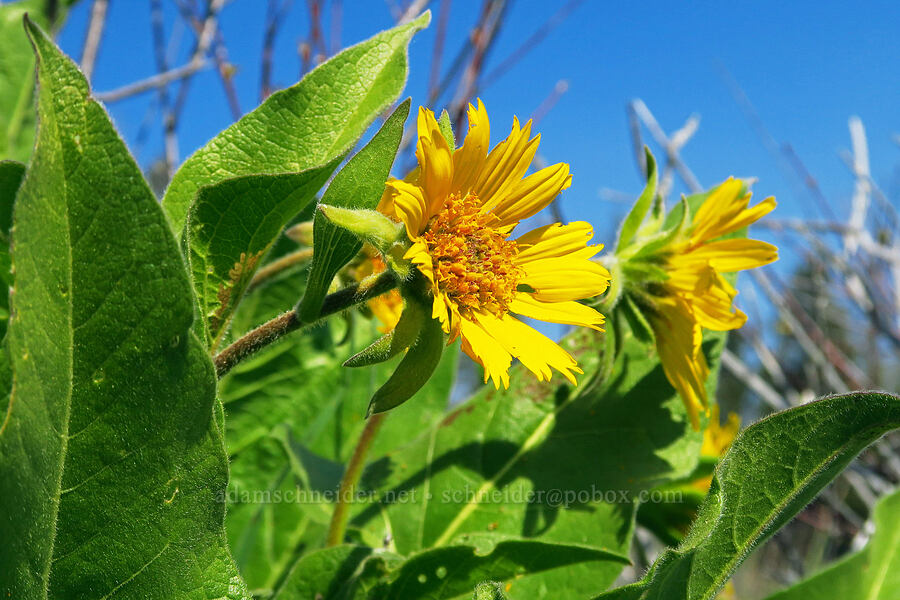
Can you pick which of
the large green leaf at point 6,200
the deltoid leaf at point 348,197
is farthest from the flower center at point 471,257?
the large green leaf at point 6,200

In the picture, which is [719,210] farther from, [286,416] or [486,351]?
[286,416]

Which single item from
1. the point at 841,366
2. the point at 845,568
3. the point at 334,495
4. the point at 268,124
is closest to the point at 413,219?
the point at 268,124

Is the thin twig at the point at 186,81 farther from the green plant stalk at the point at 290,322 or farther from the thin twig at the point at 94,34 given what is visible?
the green plant stalk at the point at 290,322

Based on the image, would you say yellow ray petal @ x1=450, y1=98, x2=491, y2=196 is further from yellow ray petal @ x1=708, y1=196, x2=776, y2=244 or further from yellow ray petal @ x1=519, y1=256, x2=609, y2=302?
yellow ray petal @ x1=708, y1=196, x2=776, y2=244

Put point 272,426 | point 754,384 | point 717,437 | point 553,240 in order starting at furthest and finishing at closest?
point 754,384, point 717,437, point 272,426, point 553,240

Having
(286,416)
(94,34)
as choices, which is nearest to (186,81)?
(94,34)

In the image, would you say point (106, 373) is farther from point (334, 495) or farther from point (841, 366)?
point (841, 366)

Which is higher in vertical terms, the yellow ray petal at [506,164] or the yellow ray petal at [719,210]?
the yellow ray petal at [506,164]
